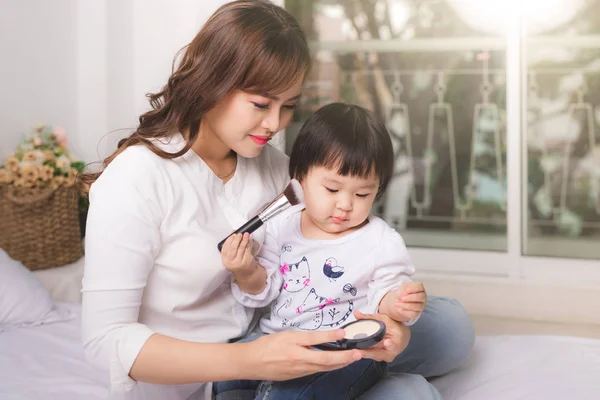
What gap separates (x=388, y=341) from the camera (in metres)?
1.20

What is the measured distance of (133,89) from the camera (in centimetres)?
298

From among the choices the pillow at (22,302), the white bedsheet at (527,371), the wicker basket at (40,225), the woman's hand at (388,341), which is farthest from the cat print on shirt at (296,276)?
the wicker basket at (40,225)

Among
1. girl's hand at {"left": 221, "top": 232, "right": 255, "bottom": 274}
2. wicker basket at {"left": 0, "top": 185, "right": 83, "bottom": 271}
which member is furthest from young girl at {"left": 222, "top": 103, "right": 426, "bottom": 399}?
wicker basket at {"left": 0, "top": 185, "right": 83, "bottom": 271}

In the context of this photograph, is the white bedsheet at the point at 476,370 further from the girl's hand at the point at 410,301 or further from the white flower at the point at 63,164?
the white flower at the point at 63,164

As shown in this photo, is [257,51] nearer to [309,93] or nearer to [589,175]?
[309,93]

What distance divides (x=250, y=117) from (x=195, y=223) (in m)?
0.24

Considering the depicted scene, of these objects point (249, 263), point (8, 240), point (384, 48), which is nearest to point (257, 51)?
point (249, 263)

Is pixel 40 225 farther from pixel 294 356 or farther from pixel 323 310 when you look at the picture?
pixel 294 356

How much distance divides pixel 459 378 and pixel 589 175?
7.49 feet

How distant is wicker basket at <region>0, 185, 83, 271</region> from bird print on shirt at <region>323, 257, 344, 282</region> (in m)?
1.49

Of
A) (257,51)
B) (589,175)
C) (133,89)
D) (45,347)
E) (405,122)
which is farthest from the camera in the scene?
(405,122)

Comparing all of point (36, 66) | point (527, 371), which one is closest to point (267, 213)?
point (527, 371)

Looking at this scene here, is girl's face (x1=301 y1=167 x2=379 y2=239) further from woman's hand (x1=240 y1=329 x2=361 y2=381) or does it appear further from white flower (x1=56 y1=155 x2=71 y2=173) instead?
white flower (x1=56 y1=155 x2=71 y2=173)

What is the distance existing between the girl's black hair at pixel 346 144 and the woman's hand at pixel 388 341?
0.29 metres
